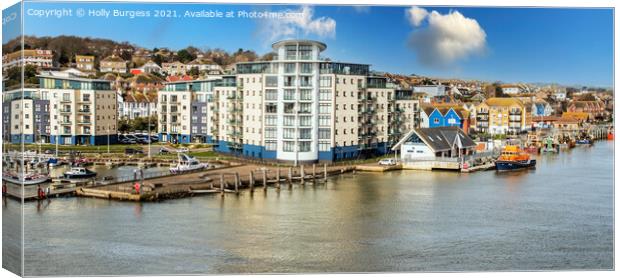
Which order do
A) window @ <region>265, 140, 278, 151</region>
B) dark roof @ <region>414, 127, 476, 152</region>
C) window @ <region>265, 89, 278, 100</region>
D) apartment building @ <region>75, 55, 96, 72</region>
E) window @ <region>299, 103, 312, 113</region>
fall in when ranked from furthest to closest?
dark roof @ <region>414, 127, 476, 152</region> < window @ <region>299, 103, 312, 113</region> < window @ <region>265, 140, 278, 151</region> < window @ <region>265, 89, 278, 100</region> < apartment building @ <region>75, 55, 96, 72</region>

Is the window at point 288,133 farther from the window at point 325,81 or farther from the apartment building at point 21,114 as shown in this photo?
the apartment building at point 21,114

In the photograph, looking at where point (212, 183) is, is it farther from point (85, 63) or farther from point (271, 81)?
point (85, 63)

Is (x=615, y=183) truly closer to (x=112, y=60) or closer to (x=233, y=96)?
(x=233, y=96)

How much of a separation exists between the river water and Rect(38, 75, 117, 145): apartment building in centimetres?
76

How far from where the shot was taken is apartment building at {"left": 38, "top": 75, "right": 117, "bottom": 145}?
10.4 meters

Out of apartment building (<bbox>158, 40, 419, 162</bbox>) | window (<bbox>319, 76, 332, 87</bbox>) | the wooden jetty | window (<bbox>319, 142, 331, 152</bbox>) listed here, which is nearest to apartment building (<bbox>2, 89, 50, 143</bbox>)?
the wooden jetty

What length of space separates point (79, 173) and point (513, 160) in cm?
569

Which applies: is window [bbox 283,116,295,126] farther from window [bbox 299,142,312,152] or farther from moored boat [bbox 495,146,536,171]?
moored boat [bbox 495,146,536,171]

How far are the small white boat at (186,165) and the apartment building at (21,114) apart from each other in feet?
5.68

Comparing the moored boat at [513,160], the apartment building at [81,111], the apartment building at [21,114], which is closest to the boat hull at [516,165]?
the moored boat at [513,160]

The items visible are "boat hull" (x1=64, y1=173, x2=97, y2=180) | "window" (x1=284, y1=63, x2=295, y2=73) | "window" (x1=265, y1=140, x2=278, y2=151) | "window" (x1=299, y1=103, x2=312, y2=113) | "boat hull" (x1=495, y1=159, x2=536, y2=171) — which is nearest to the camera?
"boat hull" (x1=64, y1=173, x2=97, y2=180)

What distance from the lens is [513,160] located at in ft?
42.3

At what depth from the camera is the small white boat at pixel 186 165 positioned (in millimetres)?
11055

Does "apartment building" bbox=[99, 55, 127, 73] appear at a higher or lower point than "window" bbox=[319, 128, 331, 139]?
higher
